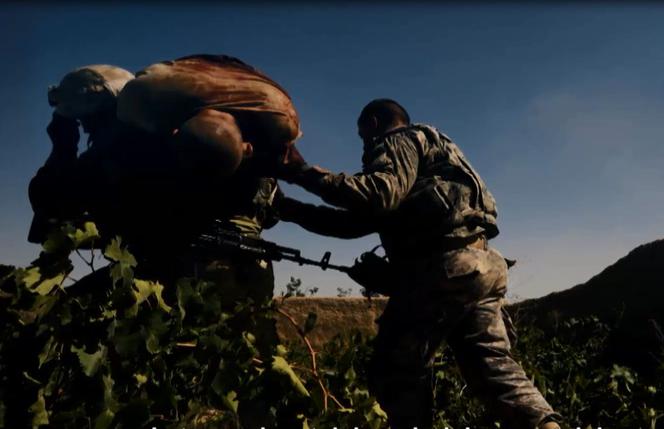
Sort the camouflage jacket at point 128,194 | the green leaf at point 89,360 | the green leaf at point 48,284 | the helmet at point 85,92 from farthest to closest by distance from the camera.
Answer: the helmet at point 85,92 → the camouflage jacket at point 128,194 → the green leaf at point 48,284 → the green leaf at point 89,360

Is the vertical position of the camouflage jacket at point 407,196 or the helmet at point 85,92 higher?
the helmet at point 85,92

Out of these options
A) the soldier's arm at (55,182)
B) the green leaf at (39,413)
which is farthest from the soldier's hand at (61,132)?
the green leaf at (39,413)

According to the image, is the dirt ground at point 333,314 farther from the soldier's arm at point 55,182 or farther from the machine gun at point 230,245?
the soldier's arm at point 55,182

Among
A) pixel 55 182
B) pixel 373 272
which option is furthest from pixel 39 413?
pixel 373 272

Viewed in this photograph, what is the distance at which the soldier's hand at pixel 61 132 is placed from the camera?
268 centimetres

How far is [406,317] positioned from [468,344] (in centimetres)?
32

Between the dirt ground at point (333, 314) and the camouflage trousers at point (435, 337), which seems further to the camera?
the dirt ground at point (333, 314)

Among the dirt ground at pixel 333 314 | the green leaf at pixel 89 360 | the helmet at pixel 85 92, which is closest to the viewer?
the green leaf at pixel 89 360

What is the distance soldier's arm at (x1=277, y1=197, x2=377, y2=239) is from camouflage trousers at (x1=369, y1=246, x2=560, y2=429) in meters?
0.42

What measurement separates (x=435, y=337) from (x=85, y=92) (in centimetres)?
199

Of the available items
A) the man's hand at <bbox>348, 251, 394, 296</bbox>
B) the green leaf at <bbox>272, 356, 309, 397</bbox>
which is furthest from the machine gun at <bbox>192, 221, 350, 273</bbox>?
the green leaf at <bbox>272, 356, 309, 397</bbox>

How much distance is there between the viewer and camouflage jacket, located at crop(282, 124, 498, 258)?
269 cm

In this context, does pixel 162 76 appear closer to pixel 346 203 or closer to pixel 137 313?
pixel 346 203

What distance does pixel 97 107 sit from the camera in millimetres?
2658
